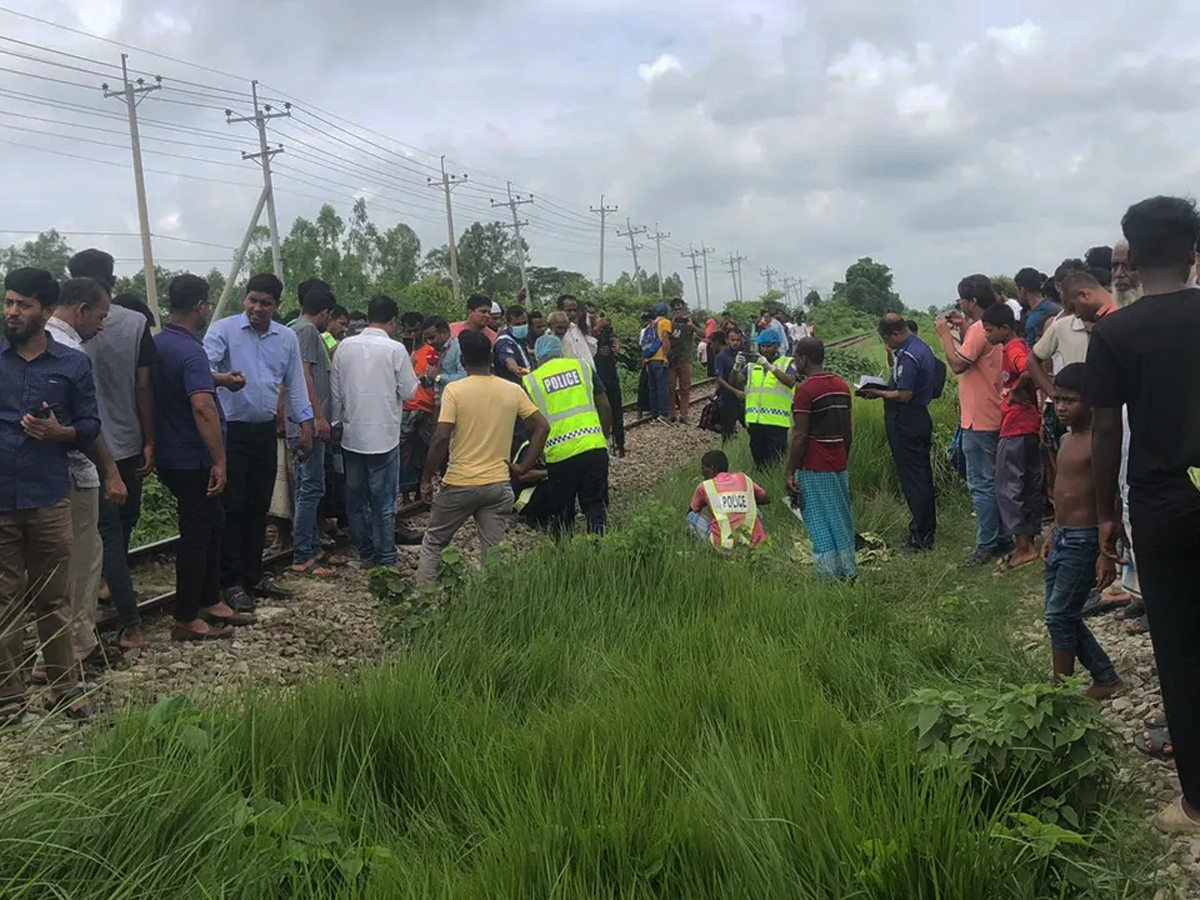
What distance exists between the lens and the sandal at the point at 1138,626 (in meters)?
5.36

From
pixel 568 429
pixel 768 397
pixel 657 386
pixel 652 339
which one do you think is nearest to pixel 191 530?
pixel 568 429

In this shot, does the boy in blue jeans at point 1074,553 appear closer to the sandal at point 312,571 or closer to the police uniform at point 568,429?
the police uniform at point 568,429

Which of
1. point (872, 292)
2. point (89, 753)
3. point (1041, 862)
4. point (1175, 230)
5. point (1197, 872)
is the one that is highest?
point (872, 292)

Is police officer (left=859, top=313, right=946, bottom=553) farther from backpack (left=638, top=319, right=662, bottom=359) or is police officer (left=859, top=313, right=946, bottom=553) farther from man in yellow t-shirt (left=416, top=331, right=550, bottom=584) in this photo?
backpack (left=638, top=319, right=662, bottom=359)

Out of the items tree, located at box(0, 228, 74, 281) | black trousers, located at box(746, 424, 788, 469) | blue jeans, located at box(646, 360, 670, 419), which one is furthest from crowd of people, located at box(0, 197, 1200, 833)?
tree, located at box(0, 228, 74, 281)

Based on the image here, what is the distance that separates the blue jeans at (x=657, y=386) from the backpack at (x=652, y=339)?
Result: 0.45 m

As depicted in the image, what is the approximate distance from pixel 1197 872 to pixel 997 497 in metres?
4.40

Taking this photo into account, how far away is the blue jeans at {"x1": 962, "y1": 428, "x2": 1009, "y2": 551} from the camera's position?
7273mm

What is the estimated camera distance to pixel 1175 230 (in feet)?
10.5

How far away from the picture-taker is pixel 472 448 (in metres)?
6.02

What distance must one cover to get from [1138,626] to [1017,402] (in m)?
1.94

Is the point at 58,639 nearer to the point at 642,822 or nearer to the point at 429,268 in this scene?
the point at 642,822

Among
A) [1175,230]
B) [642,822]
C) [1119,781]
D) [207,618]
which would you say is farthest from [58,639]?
[1175,230]

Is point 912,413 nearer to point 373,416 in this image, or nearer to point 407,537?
point 373,416
